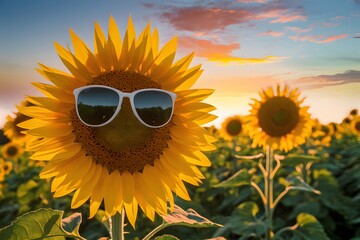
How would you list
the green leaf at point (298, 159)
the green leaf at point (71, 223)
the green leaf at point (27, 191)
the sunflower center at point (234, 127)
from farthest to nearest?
the sunflower center at point (234, 127)
the green leaf at point (27, 191)
the green leaf at point (298, 159)
the green leaf at point (71, 223)

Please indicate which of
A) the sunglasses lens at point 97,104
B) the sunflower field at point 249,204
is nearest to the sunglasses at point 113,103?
the sunglasses lens at point 97,104

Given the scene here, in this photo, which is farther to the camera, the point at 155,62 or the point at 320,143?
the point at 320,143

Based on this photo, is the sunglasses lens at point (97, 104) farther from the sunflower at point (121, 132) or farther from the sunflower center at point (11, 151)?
the sunflower center at point (11, 151)

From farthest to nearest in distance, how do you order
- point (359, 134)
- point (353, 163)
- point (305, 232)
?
point (359, 134), point (353, 163), point (305, 232)

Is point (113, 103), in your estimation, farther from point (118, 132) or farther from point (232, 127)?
point (232, 127)

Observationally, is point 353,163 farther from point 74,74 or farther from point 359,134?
point 74,74

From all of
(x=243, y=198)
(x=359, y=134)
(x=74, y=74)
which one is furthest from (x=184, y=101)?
(x=359, y=134)

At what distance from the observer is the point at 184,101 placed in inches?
77.3

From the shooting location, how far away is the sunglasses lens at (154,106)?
6.11ft

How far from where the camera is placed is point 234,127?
30.8ft

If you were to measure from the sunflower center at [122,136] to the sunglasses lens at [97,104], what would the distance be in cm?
5

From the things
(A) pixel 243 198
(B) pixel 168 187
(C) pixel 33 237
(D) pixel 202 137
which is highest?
(D) pixel 202 137

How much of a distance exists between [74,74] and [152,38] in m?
0.35

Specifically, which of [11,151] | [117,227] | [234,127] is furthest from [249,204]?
[11,151]
